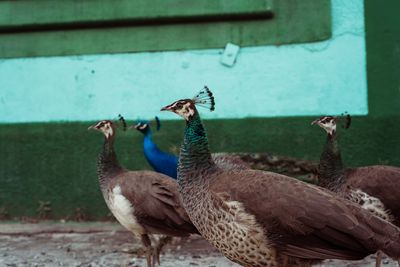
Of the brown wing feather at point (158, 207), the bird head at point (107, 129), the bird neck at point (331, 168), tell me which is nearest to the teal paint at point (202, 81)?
the bird head at point (107, 129)

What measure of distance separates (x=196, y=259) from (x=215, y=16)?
2675mm

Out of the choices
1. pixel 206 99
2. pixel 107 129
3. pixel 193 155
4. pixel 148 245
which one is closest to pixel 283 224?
pixel 193 155

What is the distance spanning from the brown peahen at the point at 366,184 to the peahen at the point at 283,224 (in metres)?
1.31

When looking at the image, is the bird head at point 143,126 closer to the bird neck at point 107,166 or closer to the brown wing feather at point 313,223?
the bird neck at point 107,166

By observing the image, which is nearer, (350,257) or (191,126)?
(350,257)

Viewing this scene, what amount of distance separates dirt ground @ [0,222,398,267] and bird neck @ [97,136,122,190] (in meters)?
0.69

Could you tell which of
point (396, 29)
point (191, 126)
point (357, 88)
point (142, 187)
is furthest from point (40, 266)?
point (396, 29)

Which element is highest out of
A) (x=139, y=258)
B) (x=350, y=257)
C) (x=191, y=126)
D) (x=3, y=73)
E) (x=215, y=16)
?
(x=215, y=16)

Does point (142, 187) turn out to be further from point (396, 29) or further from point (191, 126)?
point (396, 29)

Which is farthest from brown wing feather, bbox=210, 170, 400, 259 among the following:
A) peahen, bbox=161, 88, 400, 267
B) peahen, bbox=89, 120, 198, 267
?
peahen, bbox=89, 120, 198, 267

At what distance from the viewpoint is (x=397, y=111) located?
5844 mm

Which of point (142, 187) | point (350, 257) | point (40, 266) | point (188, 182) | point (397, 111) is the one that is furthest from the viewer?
point (397, 111)

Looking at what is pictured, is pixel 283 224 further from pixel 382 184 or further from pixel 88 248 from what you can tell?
pixel 88 248

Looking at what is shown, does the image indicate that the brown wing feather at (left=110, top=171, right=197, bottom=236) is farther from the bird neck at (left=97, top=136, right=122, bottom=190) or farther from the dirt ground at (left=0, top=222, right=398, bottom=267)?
the dirt ground at (left=0, top=222, right=398, bottom=267)
